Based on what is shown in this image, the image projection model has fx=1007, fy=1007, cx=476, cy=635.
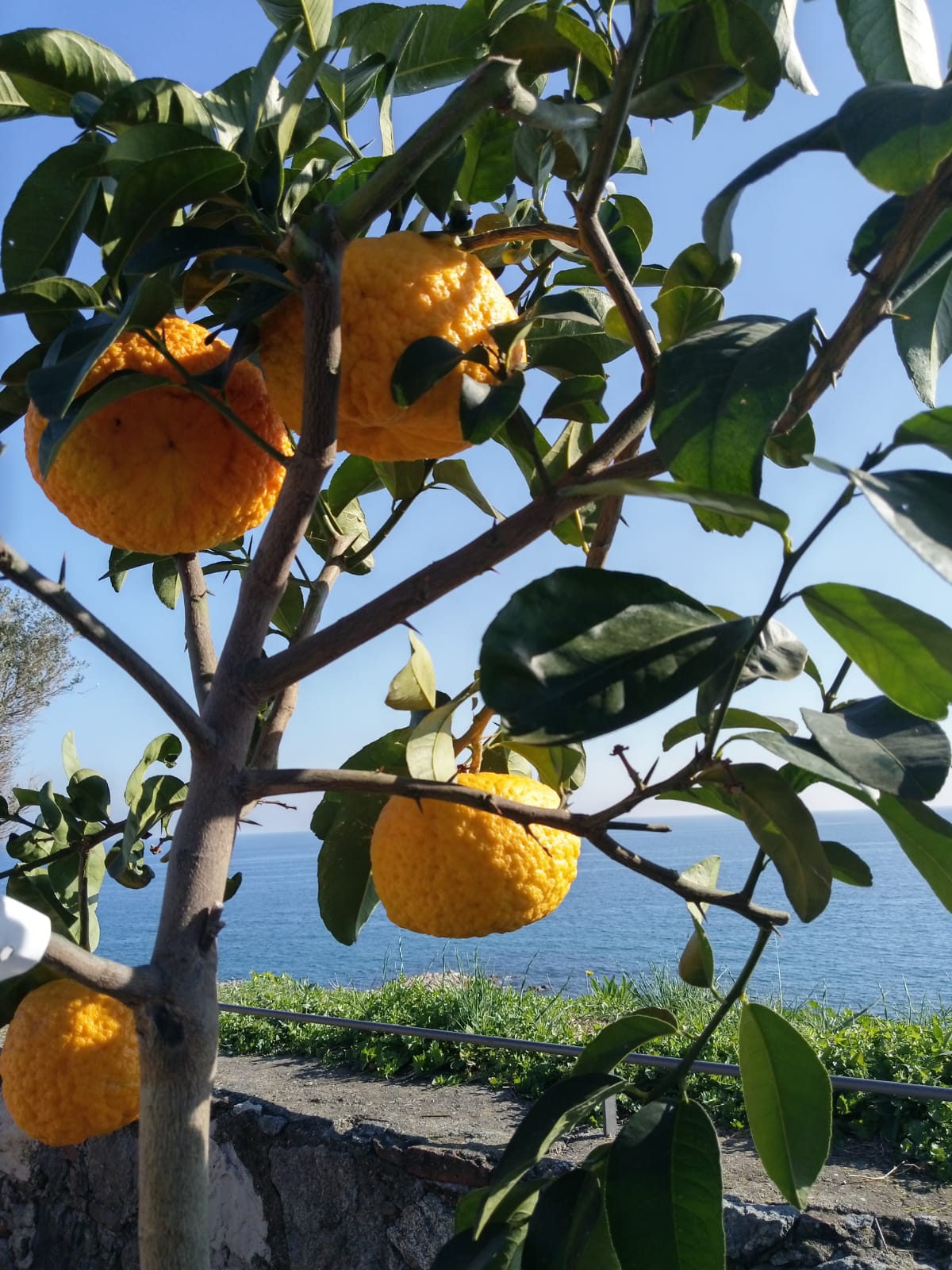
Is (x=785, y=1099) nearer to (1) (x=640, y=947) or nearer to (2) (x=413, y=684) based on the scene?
(2) (x=413, y=684)

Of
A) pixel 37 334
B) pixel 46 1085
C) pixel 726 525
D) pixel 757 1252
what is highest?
pixel 37 334

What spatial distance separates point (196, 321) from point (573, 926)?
408cm

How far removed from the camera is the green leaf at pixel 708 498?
0.99ft

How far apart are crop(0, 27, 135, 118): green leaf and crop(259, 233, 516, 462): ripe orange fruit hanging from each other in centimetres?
15

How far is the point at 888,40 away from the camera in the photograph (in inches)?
16.3

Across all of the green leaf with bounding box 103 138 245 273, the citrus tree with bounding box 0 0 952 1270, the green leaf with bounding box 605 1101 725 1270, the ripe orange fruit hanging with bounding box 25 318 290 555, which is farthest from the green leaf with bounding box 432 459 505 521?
the green leaf with bounding box 605 1101 725 1270

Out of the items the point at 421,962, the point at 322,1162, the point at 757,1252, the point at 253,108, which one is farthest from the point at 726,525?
the point at 421,962

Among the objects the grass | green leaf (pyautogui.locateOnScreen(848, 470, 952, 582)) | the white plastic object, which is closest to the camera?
green leaf (pyautogui.locateOnScreen(848, 470, 952, 582))

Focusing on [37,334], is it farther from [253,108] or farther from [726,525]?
[726,525]

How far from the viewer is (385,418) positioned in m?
0.47

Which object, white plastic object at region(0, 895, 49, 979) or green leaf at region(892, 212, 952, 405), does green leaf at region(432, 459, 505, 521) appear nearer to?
green leaf at region(892, 212, 952, 405)

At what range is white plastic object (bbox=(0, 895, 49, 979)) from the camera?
14.3 inches

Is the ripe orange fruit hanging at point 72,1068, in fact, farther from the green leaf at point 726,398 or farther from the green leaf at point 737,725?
the green leaf at point 726,398

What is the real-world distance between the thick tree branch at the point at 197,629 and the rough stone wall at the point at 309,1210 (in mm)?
917
